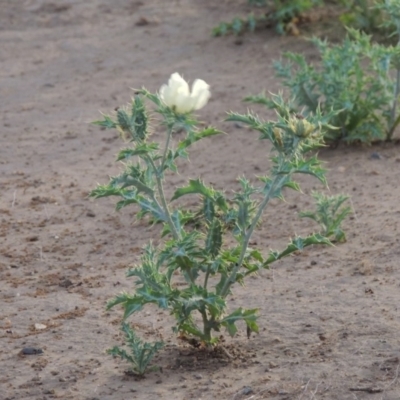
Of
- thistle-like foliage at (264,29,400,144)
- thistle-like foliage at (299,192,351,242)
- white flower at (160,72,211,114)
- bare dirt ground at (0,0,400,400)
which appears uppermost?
white flower at (160,72,211,114)

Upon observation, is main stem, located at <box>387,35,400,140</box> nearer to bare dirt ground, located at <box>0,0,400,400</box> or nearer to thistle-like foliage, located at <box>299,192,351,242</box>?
bare dirt ground, located at <box>0,0,400,400</box>

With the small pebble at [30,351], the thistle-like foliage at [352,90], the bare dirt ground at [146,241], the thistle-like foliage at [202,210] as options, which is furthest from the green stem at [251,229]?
the thistle-like foliage at [352,90]

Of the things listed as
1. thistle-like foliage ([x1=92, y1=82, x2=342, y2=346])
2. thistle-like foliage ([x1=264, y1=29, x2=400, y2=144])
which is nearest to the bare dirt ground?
thistle-like foliage ([x1=264, y1=29, x2=400, y2=144])

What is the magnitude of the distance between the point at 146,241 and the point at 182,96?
179 centimetres

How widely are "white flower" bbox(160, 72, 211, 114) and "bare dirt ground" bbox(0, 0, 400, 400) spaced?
97 cm

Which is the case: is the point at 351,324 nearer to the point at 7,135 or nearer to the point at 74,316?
the point at 74,316

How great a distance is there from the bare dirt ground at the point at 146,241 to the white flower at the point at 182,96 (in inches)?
38.1

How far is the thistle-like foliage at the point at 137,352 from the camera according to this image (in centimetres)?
347

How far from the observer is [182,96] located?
128 inches

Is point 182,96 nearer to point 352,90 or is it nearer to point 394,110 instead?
point 352,90

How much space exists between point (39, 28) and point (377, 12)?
10.4ft

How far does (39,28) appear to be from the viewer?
8.99m

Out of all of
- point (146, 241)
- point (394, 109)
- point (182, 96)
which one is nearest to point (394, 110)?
point (394, 109)

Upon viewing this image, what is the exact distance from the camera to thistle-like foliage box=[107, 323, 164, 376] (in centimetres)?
347
